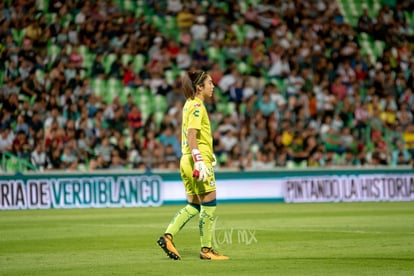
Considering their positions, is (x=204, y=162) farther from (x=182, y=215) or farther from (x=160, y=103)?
(x=160, y=103)

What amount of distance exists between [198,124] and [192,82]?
0.53 meters

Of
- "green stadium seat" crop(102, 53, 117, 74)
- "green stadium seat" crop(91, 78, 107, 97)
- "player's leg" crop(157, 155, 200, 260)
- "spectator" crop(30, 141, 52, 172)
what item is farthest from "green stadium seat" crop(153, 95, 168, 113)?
"player's leg" crop(157, 155, 200, 260)

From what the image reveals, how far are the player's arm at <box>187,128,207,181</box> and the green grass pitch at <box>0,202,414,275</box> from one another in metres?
0.99

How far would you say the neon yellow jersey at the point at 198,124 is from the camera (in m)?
11.3

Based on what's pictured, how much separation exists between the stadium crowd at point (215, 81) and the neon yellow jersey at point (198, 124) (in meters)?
12.9

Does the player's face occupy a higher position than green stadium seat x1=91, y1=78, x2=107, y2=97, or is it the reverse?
green stadium seat x1=91, y1=78, x2=107, y2=97

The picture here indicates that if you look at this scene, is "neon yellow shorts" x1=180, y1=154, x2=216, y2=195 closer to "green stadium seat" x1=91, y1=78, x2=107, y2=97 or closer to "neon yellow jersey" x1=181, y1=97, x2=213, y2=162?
"neon yellow jersey" x1=181, y1=97, x2=213, y2=162

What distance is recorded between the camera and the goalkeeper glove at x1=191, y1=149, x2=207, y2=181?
10969 mm

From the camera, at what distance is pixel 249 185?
2530 cm

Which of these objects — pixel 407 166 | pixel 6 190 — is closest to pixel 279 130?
pixel 407 166

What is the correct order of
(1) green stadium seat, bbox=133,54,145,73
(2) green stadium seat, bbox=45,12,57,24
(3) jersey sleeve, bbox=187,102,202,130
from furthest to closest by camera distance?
(2) green stadium seat, bbox=45,12,57,24, (1) green stadium seat, bbox=133,54,145,73, (3) jersey sleeve, bbox=187,102,202,130

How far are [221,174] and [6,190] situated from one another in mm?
5287

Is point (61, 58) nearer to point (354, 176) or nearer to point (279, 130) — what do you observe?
point (279, 130)

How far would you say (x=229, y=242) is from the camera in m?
14.0
